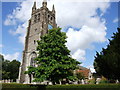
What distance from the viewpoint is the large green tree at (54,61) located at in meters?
21.6

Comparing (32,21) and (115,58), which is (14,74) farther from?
(115,58)

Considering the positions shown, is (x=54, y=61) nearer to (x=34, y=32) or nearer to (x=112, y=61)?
(x=112, y=61)

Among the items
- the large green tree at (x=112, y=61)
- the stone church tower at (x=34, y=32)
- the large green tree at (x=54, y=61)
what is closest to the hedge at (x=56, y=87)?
the large green tree at (x=112, y=61)

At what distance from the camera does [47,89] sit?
17766mm

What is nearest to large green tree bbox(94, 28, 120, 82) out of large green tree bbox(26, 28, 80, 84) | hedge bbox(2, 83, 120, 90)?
hedge bbox(2, 83, 120, 90)

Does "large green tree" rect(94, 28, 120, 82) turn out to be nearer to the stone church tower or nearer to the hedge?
the hedge

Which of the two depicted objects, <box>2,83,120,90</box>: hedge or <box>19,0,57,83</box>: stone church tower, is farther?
<box>19,0,57,83</box>: stone church tower

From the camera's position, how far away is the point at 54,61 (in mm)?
21953

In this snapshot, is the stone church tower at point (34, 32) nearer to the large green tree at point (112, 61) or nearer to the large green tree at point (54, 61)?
the large green tree at point (54, 61)

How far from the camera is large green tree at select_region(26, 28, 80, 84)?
21625mm

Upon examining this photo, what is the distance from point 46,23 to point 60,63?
2335 centimetres

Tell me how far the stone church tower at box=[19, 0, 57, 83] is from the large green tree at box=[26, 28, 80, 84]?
1582 centimetres

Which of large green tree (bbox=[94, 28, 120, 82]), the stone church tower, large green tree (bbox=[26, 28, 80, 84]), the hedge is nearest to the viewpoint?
large green tree (bbox=[94, 28, 120, 82])

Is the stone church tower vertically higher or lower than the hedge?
higher
